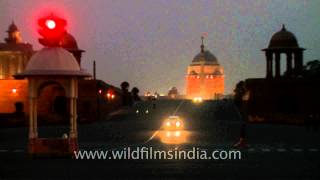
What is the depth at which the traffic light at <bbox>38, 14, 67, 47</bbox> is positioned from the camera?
24.5 meters

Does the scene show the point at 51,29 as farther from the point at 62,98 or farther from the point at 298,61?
the point at 298,61

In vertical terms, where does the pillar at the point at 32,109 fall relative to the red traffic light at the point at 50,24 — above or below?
below

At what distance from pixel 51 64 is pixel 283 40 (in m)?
60.8

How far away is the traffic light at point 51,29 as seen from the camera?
24.5m

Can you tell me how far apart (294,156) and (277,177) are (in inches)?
320

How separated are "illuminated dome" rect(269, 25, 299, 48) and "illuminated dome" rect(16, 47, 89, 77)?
2354 inches

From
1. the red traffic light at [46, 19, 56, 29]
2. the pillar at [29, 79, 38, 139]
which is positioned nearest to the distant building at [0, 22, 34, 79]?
the pillar at [29, 79, 38, 139]

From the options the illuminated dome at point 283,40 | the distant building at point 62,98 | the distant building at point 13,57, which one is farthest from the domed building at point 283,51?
the distant building at point 13,57

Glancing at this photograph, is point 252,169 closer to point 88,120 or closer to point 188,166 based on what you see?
point 188,166

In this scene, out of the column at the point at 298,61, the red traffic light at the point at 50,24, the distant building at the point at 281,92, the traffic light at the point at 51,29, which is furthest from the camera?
the column at the point at 298,61

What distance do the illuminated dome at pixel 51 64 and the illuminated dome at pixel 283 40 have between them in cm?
5979

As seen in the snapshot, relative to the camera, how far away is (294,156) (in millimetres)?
27219

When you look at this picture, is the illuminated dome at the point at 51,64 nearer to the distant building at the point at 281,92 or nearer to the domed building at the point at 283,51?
the distant building at the point at 281,92

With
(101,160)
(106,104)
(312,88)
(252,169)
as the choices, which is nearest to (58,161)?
(101,160)
